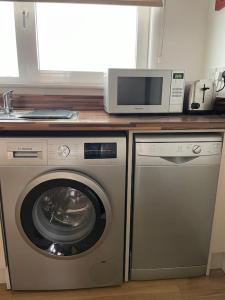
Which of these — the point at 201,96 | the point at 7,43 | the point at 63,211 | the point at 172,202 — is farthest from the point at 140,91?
the point at 7,43

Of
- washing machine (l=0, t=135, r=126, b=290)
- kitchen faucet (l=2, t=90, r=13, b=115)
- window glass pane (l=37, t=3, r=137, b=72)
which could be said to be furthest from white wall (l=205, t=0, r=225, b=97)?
kitchen faucet (l=2, t=90, r=13, b=115)

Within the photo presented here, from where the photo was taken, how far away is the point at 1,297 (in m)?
1.31

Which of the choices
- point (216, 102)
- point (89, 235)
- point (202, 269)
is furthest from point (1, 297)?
point (216, 102)

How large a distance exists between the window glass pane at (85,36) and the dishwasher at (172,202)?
35.8 inches

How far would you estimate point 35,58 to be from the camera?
174 cm

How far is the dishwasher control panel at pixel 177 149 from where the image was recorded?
121cm

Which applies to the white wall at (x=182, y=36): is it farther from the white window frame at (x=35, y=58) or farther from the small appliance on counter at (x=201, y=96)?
the small appliance on counter at (x=201, y=96)

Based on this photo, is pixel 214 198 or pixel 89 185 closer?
pixel 89 185

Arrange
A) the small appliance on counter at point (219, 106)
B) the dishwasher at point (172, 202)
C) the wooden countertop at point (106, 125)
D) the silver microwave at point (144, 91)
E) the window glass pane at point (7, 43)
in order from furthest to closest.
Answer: the window glass pane at point (7, 43), the small appliance on counter at point (219, 106), the silver microwave at point (144, 91), the dishwasher at point (172, 202), the wooden countertop at point (106, 125)

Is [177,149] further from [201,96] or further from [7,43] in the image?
[7,43]

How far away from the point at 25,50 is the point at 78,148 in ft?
3.34

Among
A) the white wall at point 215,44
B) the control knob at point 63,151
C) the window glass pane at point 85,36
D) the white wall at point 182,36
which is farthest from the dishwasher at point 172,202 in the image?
the window glass pane at point 85,36

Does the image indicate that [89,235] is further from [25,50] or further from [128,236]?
[25,50]

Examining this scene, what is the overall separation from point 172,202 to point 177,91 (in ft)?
2.15
